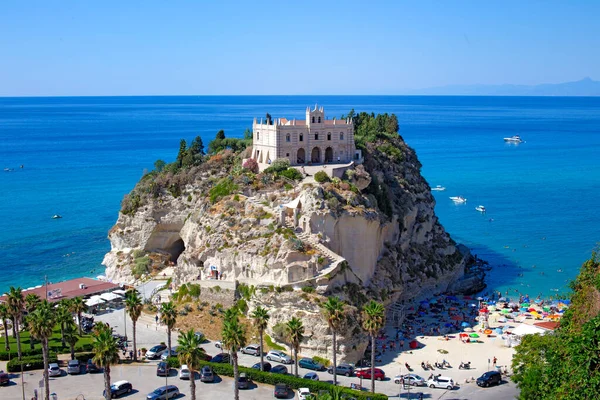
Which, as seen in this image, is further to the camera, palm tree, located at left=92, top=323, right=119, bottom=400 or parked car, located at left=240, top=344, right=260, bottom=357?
parked car, located at left=240, top=344, right=260, bottom=357

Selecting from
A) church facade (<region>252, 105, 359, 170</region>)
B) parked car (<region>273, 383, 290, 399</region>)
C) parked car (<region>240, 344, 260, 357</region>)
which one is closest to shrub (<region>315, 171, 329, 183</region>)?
church facade (<region>252, 105, 359, 170</region>)

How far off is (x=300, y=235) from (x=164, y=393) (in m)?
20.0

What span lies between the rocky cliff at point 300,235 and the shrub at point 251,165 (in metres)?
0.86

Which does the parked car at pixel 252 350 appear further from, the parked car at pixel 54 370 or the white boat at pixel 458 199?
the white boat at pixel 458 199

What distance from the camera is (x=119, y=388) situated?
142ft

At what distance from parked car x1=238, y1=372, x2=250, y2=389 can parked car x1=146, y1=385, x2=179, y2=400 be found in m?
4.38

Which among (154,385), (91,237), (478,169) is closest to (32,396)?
(154,385)

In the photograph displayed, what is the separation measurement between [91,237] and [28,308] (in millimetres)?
43209

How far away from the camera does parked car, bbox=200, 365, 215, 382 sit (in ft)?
151

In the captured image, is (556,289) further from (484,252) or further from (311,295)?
(311,295)

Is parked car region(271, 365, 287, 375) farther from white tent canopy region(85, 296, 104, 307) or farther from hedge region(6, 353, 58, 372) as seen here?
white tent canopy region(85, 296, 104, 307)

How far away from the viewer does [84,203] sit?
371 feet

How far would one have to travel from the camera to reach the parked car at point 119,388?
43.2 meters

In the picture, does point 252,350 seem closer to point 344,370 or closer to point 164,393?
point 344,370
